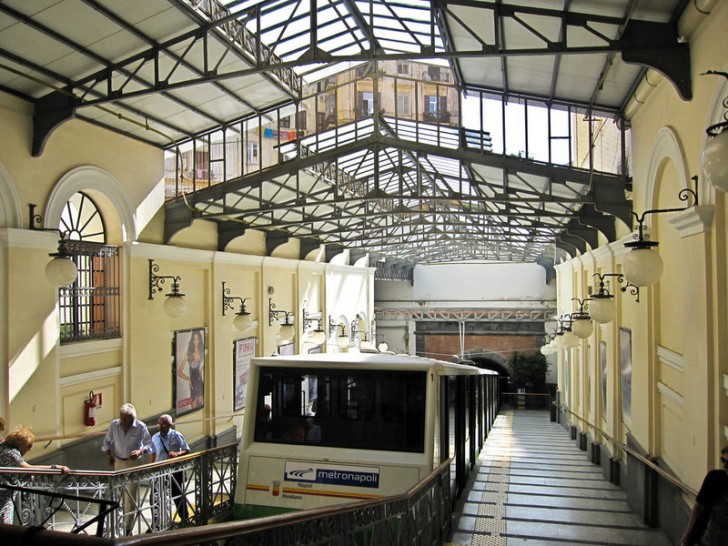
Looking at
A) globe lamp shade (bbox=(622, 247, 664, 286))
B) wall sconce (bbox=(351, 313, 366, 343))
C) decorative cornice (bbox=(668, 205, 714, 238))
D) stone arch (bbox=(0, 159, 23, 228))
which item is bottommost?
wall sconce (bbox=(351, 313, 366, 343))

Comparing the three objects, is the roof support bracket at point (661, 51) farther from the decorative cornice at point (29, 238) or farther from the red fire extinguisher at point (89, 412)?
the red fire extinguisher at point (89, 412)

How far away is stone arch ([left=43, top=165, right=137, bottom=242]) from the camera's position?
377 inches

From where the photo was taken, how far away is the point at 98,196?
1115 cm

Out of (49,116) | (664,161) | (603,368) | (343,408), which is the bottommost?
(603,368)

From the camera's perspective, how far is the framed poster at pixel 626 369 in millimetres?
10555

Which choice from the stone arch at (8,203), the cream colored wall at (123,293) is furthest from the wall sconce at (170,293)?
the stone arch at (8,203)

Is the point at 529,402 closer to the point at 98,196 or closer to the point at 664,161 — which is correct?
the point at 664,161

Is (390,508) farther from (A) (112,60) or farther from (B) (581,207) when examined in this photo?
(B) (581,207)

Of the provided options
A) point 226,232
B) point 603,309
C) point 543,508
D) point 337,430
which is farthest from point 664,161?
point 226,232

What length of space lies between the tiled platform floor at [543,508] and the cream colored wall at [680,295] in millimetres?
964

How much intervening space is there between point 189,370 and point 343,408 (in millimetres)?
7949

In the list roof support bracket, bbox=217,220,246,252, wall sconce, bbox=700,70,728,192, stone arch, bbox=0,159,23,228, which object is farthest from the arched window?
wall sconce, bbox=700,70,728,192

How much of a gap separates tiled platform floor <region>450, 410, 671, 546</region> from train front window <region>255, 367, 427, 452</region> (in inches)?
61.1

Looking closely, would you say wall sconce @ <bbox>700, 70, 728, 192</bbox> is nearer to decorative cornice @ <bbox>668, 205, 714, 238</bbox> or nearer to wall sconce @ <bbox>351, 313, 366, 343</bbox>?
decorative cornice @ <bbox>668, 205, 714, 238</bbox>
